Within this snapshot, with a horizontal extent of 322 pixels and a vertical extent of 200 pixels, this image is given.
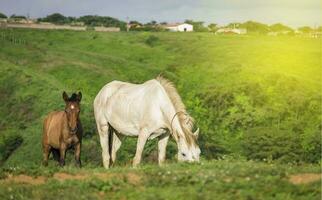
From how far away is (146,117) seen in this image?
19188 mm

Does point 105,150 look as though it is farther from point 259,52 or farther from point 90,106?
point 259,52

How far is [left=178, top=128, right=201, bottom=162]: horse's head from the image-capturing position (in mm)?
17862

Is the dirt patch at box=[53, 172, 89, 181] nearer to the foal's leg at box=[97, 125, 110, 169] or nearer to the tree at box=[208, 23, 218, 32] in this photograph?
the foal's leg at box=[97, 125, 110, 169]

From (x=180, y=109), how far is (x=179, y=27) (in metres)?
140

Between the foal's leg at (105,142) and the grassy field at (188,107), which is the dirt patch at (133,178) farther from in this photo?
the foal's leg at (105,142)

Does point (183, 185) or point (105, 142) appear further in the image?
point (105, 142)

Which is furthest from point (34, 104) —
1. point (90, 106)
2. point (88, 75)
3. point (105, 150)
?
point (105, 150)

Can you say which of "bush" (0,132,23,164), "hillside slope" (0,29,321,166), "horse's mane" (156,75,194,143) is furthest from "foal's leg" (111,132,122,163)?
"bush" (0,132,23,164)

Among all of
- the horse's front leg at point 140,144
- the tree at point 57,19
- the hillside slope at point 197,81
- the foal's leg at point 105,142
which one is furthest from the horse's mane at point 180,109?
the tree at point 57,19

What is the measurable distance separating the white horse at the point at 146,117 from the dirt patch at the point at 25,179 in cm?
355

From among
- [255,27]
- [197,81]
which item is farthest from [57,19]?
[197,81]

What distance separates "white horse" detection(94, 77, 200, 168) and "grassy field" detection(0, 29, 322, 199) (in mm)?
1141

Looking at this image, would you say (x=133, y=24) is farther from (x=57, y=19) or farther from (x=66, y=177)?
(x=66, y=177)

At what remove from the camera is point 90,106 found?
1828 inches
